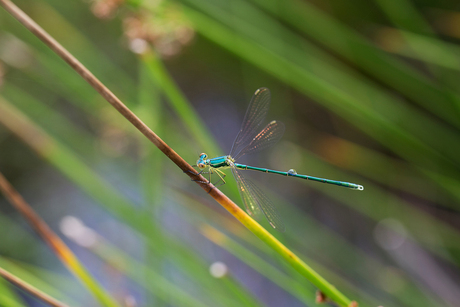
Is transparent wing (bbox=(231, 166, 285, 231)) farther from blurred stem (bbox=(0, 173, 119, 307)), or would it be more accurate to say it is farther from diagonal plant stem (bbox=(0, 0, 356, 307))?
blurred stem (bbox=(0, 173, 119, 307))

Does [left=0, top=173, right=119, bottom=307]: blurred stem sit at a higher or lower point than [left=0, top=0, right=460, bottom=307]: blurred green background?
lower

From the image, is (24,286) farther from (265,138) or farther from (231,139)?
(231,139)

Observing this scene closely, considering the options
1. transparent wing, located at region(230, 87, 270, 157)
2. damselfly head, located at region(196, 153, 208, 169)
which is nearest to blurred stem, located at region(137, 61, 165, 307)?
damselfly head, located at region(196, 153, 208, 169)

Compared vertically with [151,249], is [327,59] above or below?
above

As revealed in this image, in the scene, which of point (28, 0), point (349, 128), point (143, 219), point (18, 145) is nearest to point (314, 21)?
point (349, 128)

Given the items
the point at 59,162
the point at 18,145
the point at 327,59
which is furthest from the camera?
the point at 18,145

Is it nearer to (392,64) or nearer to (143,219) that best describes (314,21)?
(392,64)
